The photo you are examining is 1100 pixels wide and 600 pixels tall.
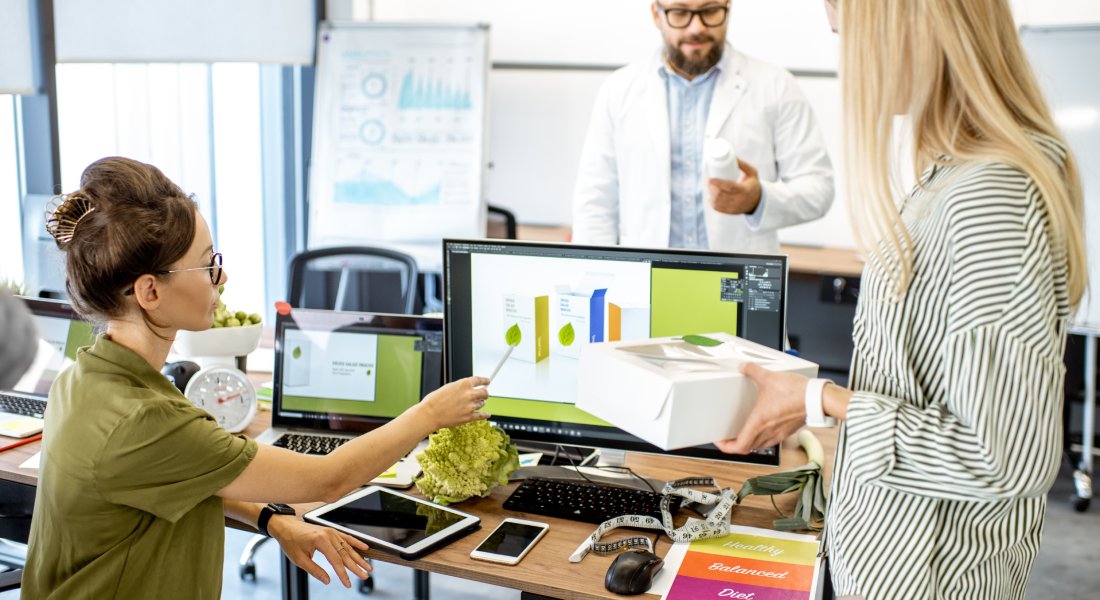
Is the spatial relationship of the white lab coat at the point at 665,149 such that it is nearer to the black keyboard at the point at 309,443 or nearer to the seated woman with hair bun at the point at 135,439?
the black keyboard at the point at 309,443

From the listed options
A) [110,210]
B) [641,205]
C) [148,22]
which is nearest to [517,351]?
[110,210]

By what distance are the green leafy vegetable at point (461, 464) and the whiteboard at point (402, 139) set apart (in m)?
2.56

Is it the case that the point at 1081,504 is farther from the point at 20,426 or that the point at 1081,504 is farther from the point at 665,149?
the point at 20,426

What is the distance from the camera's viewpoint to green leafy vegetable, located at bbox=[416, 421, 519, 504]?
5.33 feet

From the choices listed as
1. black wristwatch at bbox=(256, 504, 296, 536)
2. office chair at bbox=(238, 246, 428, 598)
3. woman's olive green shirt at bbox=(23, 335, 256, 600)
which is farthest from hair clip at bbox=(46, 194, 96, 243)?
office chair at bbox=(238, 246, 428, 598)

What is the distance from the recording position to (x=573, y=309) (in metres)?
1.73

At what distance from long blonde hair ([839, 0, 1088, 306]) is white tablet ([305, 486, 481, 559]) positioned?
777mm

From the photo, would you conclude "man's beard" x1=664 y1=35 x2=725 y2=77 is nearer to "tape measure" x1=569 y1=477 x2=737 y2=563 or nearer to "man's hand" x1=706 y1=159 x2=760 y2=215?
"man's hand" x1=706 y1=159 x2=760 y2=215

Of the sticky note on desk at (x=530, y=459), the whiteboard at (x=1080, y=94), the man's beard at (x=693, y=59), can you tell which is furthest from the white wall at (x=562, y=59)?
the sticky note on desk at (x=530, y=459)

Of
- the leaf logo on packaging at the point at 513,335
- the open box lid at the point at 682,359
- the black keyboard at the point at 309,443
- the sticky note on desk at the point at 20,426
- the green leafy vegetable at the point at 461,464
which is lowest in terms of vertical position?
the sticky note on desk at the point at 20,426

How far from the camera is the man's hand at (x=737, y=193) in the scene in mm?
2496

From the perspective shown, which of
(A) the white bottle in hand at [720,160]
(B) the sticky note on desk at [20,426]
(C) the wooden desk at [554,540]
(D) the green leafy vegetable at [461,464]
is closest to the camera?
(C) the wooden desk at [554,540]

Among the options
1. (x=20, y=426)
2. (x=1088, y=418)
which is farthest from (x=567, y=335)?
(x=1088, y=418)

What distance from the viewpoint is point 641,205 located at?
10.2 feet
